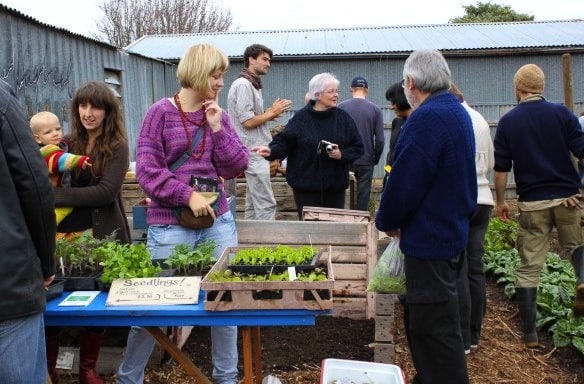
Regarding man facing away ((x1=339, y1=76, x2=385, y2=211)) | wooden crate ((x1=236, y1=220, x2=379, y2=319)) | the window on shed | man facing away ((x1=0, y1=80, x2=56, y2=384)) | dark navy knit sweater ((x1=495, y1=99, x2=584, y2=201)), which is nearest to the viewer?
man facing away ((x1=0, y1=80, x2=56, y2=384))

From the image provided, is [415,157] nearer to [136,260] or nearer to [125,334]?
[136,260]

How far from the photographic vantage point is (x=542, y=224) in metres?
4.29

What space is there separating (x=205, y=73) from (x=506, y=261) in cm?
435

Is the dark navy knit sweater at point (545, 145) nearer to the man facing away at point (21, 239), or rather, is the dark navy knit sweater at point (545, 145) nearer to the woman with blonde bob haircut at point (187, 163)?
the woman with blonde bob haircut at point (187, 163)

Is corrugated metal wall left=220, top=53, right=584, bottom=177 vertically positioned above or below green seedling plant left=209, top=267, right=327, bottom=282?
above

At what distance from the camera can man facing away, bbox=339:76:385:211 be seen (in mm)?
6902

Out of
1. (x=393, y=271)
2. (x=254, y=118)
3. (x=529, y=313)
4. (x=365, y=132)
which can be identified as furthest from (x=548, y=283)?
(x=254, y=118)

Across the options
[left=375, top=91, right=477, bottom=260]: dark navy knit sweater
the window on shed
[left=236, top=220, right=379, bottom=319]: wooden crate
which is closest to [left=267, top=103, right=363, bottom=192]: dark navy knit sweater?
[left=236, top=220, right=379, bottom=319]: wooden crate

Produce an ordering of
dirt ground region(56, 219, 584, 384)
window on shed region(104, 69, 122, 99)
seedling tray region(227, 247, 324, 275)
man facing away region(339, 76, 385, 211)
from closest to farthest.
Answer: seedling tray region(227, 247, 324, 275), dirt ground region(56, 219, 584, 384), man facing away region(339, 76, 385, 211), window on shed region(104, 69, 122, 99)

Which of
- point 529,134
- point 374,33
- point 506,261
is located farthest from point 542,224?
point 374,33

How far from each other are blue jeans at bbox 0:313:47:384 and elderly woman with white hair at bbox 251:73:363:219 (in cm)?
291

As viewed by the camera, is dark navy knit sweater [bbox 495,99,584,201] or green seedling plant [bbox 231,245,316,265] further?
dark navy knit sweater [bbox 495,99,584,201]

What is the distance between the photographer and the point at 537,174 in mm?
4211

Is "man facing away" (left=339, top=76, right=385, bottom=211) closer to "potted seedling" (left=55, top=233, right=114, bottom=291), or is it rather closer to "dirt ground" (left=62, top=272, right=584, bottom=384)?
"dirt ground" (left=62, top=272, right=584, bottom=384)
